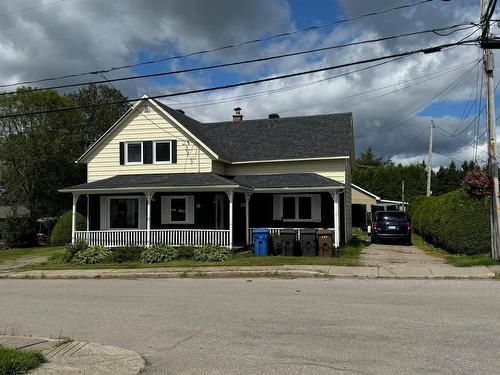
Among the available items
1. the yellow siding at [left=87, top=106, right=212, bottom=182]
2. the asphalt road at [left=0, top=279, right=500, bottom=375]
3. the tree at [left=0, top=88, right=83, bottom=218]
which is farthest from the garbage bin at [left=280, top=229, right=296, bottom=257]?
the tree at [left=0, top=88, right=83, bottom=218]

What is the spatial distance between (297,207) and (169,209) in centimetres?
610

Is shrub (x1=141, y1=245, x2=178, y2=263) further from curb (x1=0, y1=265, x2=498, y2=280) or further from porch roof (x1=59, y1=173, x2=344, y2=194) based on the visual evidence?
porch roof (x1=59, y1=173, x2=344, y2=194)

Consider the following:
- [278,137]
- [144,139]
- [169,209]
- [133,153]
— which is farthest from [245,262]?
[278,137]

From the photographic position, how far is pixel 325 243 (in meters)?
20.7

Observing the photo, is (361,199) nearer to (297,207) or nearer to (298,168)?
(298,168)

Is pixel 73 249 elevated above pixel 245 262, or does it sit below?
above

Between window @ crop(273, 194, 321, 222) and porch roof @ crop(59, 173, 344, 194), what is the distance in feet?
3.14

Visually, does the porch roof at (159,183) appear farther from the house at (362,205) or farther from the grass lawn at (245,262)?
the house at (362,205)

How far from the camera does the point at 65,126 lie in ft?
136

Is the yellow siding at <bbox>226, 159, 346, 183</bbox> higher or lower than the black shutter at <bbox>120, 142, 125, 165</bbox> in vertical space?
lower

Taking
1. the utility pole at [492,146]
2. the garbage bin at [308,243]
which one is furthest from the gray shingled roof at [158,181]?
the utility pole at [492,146]

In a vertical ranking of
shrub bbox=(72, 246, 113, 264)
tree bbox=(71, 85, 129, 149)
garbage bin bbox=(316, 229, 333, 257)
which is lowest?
shrub bbox=(72, 246, 113, 264)

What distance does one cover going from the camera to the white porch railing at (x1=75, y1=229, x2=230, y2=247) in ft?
75.7

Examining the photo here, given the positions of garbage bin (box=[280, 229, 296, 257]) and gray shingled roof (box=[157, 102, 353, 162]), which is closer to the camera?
garbage bin (box=[280, 229, 296, 257])
